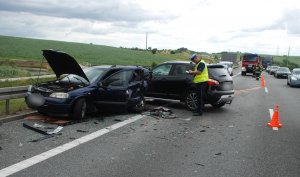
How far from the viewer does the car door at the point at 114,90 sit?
32.9ft

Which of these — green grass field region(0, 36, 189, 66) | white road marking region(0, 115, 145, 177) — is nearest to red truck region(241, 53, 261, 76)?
green grass field region(0, 36, 189, 66)

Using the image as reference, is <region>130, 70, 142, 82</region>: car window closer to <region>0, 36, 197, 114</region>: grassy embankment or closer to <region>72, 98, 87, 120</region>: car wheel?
<region>72, 98, 87, 120</region>: car wheel

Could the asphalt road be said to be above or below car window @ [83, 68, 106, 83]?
below

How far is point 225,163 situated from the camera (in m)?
6.23

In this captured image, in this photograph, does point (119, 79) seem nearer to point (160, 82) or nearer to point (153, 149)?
point (160, 82)

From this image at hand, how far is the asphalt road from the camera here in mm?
5691

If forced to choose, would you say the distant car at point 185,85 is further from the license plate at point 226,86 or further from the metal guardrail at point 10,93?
the metal guardrail at point 10,93

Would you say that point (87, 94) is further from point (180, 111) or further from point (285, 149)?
point (285, 149)

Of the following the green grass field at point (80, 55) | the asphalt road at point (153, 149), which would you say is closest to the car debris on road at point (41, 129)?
the asphalt road at point (153, 149)

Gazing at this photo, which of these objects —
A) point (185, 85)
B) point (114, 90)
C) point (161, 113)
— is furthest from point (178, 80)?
point (114, 90)

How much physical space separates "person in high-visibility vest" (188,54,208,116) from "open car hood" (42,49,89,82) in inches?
135

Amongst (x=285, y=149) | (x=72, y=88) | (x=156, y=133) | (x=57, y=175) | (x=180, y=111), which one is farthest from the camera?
(x=180, y=111)

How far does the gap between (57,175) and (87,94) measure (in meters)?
4.47

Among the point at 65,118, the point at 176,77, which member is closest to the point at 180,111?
the point at 176,77
